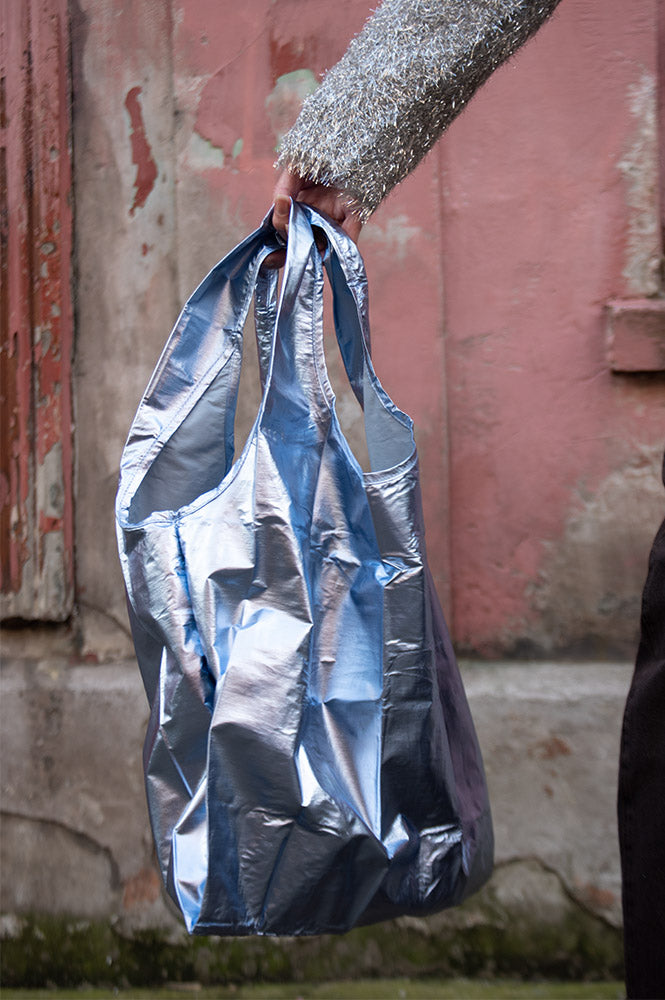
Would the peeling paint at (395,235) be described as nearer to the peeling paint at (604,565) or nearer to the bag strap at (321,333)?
the peeling paint at (604,565)

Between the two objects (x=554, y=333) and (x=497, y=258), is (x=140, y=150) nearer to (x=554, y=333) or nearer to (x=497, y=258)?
(x=497, y=258)

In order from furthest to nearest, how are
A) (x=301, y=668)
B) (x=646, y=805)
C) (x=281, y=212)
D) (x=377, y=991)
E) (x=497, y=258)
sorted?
(x=497, y=258)
(x=377, y=991)
(x=281, y=212)
(x=301, y=668)
(x=646, y=805)

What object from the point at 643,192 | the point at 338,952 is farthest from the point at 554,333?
the point at 338,952

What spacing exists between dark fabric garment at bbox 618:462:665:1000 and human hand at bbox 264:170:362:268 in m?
0.56

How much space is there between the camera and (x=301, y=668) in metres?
0.91

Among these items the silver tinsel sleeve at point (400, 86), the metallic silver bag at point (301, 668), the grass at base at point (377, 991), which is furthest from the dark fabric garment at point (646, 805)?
the grass at base at point (377, 991)

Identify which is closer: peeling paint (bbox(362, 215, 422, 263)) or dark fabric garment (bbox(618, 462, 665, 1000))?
dark fabric garment (bbox(618, 462, 665, 1000))

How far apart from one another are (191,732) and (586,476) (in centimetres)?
121

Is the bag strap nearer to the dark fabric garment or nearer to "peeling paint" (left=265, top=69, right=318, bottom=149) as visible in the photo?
the dark fabric garment

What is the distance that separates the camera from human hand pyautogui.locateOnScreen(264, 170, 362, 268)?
1032 millimetres

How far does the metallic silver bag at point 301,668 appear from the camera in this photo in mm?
896

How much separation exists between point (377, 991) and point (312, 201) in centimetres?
162

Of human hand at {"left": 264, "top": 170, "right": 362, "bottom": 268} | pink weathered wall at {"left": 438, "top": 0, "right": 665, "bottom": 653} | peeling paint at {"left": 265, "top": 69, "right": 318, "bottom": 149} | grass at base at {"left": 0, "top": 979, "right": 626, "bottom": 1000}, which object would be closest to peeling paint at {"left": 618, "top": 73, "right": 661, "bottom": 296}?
pink weathered wall at {"left": 438, "top": 0, "right": 665, "bottom": 653}

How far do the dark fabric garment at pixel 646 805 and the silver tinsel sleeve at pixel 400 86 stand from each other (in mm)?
548
